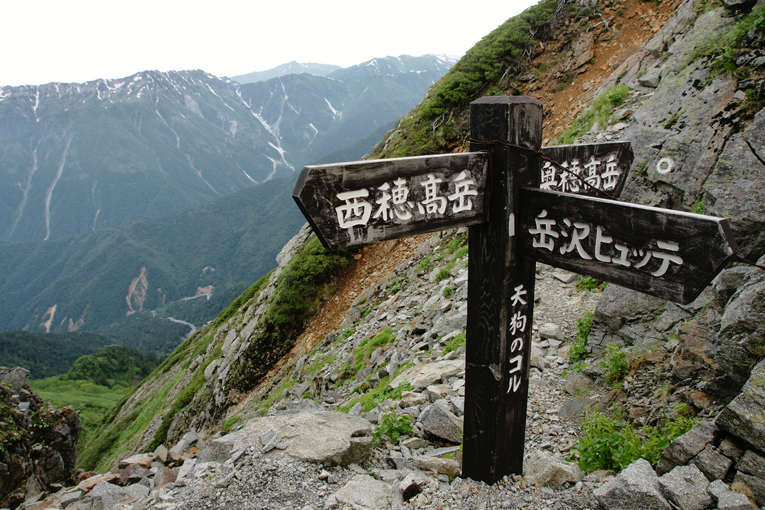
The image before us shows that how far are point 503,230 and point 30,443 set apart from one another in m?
14.7

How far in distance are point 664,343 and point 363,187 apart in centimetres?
429

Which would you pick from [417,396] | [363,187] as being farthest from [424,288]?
[363,187]

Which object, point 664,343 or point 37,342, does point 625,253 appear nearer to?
point 664,343

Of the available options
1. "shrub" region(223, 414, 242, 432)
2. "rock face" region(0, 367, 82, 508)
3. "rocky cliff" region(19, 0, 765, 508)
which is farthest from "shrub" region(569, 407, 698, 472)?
"rock face" region(0, 367, 82, 508)

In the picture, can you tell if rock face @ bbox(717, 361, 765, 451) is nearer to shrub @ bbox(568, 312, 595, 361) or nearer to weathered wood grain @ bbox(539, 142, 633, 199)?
weathered wood grain @ bbox(539, 142, 633, 199)

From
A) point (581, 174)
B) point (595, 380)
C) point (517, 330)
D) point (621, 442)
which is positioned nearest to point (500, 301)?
point (517, 330)

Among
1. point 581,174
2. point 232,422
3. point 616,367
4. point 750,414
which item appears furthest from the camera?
point 232,422

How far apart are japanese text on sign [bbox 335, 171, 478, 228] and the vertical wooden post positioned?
0.29 metres

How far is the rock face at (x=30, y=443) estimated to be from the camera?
389 inches

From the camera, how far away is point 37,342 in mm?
119875

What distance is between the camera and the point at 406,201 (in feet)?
9.68

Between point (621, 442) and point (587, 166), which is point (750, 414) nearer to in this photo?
point (621, 442)

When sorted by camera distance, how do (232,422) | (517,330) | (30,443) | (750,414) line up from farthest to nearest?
1. (232,422)
2. (30,443)
3. (517,330)
4. (750,414)

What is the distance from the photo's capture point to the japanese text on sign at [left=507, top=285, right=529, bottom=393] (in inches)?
132
